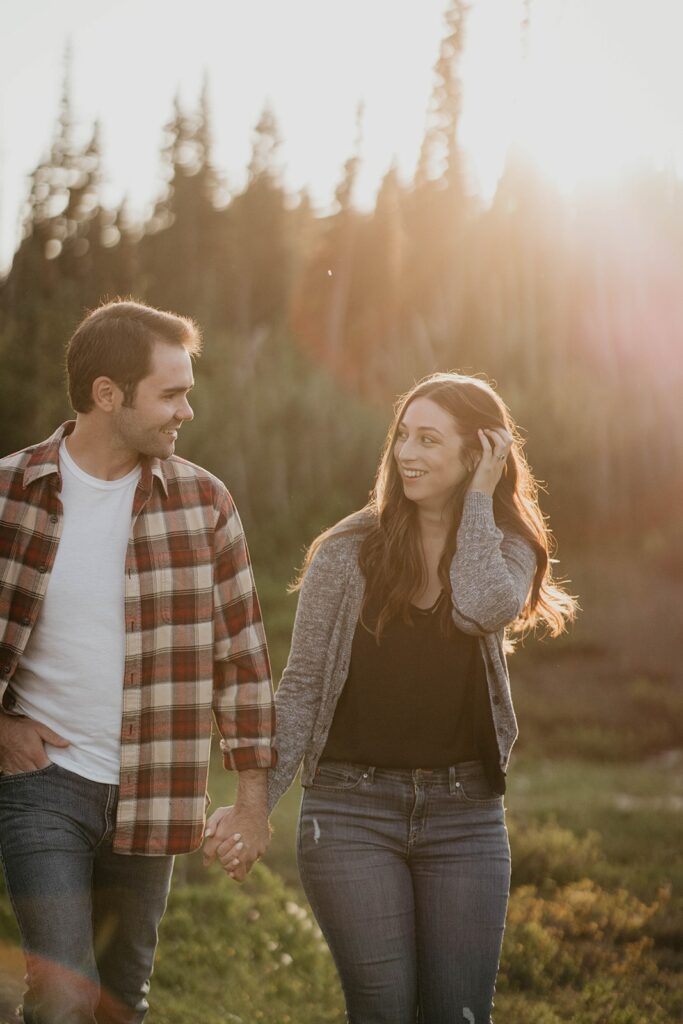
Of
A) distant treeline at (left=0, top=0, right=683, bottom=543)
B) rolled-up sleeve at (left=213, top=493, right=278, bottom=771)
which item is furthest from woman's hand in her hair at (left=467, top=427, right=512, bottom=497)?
distant treeline at (left=0, top=0, right=683, bottom=543)

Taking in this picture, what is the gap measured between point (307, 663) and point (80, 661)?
0.76 m

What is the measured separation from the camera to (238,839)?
409 centimetres

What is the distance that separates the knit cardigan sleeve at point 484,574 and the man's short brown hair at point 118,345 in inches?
44.9

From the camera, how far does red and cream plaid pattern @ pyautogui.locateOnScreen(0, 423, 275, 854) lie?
389 centimetres

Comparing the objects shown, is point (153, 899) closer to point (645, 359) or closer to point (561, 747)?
point (561, 747)

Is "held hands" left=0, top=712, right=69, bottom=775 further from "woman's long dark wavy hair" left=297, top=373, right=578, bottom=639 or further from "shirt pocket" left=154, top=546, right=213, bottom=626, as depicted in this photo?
"woman's long dark wavy hair" left=297, top=373, right=578, bottom=639

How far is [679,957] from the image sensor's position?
26.7ft

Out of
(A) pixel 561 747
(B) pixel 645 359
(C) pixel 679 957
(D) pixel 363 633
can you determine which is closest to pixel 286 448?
(B) pixel 645 359

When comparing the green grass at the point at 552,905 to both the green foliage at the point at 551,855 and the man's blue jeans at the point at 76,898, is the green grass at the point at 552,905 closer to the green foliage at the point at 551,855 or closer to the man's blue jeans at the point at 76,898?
the green foliage at the point at 551,855

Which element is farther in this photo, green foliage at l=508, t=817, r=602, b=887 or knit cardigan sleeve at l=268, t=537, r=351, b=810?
green foliage at l=508, t=817, r=602, b=887

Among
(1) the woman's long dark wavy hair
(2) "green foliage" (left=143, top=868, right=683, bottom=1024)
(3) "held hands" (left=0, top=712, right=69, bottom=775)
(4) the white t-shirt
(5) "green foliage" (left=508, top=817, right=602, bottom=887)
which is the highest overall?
(1) the woman's long dark wavy hair

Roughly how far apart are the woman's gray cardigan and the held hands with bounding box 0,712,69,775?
2.62 feet

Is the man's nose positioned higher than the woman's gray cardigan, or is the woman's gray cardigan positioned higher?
the man's nose

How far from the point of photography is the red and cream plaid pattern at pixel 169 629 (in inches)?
153
